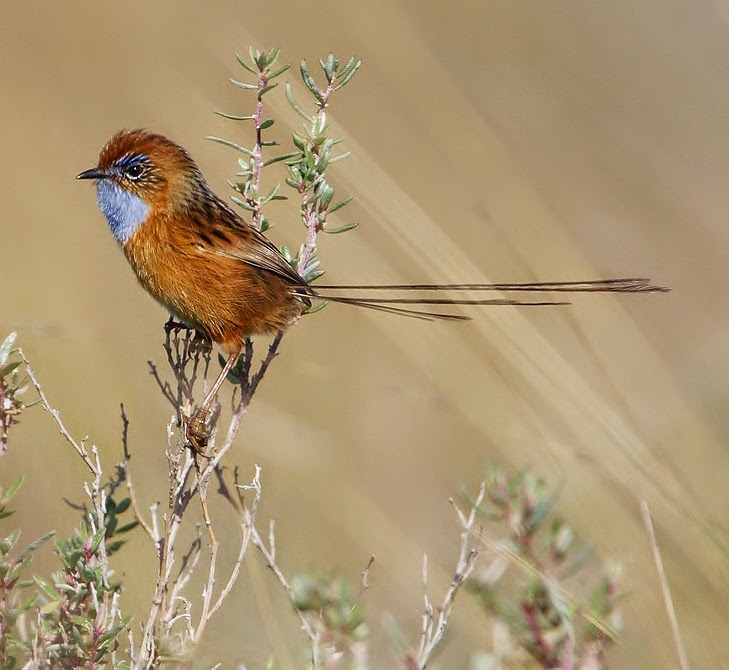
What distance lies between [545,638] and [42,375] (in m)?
3.69

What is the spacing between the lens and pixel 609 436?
3.51 m

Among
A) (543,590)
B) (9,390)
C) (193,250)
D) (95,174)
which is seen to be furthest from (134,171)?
(543,590)

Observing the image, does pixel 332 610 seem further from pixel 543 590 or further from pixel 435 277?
pixel 435 277

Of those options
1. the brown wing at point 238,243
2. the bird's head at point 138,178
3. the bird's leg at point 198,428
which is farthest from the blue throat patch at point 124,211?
the bird's leg at point 198,428

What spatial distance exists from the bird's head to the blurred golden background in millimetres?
380

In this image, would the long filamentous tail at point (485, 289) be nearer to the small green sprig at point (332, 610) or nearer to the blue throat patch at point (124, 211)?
the blue throat patch at point (124, 211)

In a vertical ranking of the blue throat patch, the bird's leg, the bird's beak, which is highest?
the bird's beak

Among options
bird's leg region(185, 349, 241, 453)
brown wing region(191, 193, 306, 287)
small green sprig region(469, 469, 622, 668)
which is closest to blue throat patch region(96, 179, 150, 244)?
brown wing region(191, 193, 306, 287)

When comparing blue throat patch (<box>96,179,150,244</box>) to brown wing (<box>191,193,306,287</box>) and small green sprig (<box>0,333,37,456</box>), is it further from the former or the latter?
small green sprig (<box>0,333,37,456</box>)

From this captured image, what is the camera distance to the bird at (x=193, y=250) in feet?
13.3

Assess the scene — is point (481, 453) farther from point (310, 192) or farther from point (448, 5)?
point (448, 5)

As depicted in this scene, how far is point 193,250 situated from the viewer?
4.22 m

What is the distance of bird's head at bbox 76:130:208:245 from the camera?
14.2ft

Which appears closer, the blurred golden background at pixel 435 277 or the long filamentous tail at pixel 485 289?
the long filamentous tail at pixel 485 289
